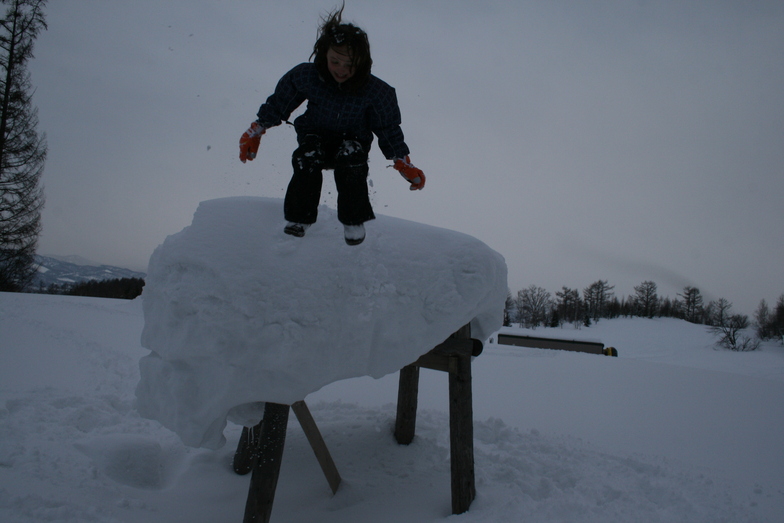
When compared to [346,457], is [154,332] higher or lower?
higher

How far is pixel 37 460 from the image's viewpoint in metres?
2.77

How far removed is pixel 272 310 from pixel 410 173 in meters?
1.17

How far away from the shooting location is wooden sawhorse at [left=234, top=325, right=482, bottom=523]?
7.16 ft

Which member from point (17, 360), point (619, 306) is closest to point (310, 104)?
point (17, 360)

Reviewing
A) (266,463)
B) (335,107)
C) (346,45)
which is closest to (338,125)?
(335,107)

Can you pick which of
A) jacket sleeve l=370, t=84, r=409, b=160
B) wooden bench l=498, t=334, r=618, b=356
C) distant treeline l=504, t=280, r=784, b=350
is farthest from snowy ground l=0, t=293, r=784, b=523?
distant treeline l=504, t=280, r=784, b=350

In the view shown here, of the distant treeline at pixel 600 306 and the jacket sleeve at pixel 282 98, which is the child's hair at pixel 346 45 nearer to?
the jacket sleeve at pixel 282 98

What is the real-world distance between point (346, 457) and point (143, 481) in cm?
166

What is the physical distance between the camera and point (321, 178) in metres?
2.31

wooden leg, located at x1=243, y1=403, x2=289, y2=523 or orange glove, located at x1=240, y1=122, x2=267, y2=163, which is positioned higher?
orange glove, located at x1=240, y1=122, x2=267, y2=163

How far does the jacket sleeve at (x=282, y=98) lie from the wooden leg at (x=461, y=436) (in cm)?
200

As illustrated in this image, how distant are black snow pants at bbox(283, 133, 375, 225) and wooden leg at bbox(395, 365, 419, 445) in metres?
2.33

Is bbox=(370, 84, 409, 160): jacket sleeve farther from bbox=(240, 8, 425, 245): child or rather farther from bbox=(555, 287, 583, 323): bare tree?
bbox=(555, 287, 583, 323): bare tree

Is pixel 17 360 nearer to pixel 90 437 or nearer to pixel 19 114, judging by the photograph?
pixel 90 437
